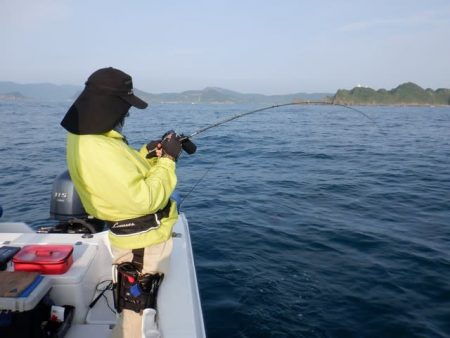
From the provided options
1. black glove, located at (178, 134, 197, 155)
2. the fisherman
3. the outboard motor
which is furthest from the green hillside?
the fisherman

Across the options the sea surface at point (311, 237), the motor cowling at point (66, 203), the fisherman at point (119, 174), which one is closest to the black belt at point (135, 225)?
the fisherman at point (119, 174)

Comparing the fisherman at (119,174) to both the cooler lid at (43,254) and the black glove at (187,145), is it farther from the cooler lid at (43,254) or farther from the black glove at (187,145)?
the cooler lid at (43,254)

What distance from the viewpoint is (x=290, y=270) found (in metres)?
4.99

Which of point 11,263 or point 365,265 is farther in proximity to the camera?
point 365,265

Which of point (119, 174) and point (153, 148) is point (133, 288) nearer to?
point (119, 174)

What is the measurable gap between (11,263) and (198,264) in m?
2.83

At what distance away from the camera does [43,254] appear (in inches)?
107

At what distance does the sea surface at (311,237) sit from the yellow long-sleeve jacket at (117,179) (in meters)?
2.11

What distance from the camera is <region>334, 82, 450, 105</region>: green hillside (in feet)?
342

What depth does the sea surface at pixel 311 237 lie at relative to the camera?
13.2 ft

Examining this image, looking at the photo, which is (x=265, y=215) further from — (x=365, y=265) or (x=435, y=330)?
(x=435, y=330)

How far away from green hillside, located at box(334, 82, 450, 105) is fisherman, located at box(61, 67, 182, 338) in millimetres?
105529

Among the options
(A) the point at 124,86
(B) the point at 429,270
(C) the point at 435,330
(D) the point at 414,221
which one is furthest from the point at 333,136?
(A) the point at 124,86

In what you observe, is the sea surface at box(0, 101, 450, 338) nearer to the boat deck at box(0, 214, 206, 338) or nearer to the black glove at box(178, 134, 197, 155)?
the boat deck at box(0, 214, 206, 338)
